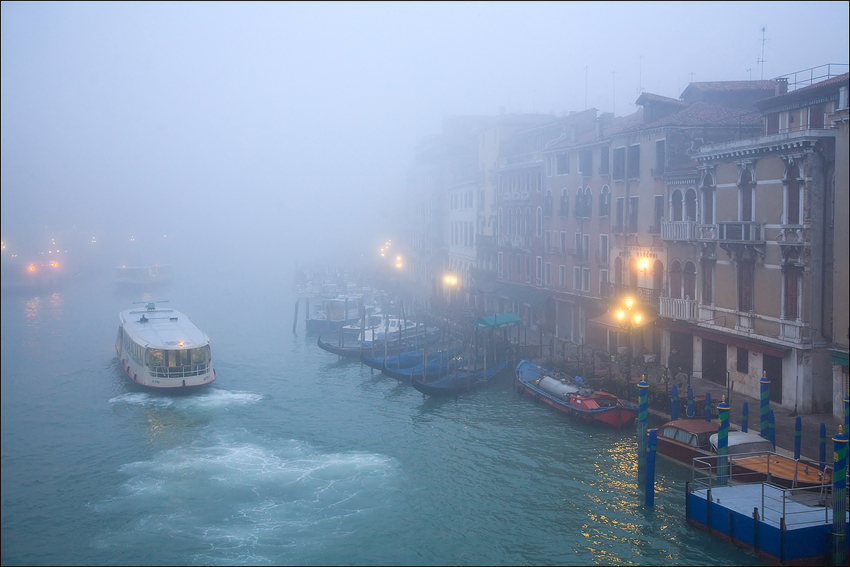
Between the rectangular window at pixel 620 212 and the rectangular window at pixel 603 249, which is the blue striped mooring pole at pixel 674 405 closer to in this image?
the rectangular window at pixel 620 212

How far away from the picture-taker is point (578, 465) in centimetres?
1706

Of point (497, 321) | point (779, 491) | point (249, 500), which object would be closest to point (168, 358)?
point (249, 500)

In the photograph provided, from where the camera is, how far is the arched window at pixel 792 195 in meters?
17.9

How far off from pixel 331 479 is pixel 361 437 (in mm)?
3649

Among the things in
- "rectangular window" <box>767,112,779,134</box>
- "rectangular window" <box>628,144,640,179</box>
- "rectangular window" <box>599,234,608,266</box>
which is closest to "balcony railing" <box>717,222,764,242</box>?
"rectangular window" <box>767,112,779,134</box>

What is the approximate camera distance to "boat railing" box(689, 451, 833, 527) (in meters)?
11.9

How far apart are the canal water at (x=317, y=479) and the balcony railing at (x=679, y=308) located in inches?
204

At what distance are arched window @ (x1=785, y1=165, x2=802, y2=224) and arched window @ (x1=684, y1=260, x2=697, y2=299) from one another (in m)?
4.28

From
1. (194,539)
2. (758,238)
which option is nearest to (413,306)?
(758,238)

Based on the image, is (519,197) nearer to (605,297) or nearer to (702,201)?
(605,297)

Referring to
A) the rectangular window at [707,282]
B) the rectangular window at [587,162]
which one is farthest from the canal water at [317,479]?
the rectangular window at [587,162]

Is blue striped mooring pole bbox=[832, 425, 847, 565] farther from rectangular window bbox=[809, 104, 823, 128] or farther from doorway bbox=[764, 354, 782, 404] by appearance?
rectangular window bbox=[809, 104, 823, 128]

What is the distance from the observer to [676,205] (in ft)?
76.2

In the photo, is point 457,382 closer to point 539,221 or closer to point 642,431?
point 642,431
